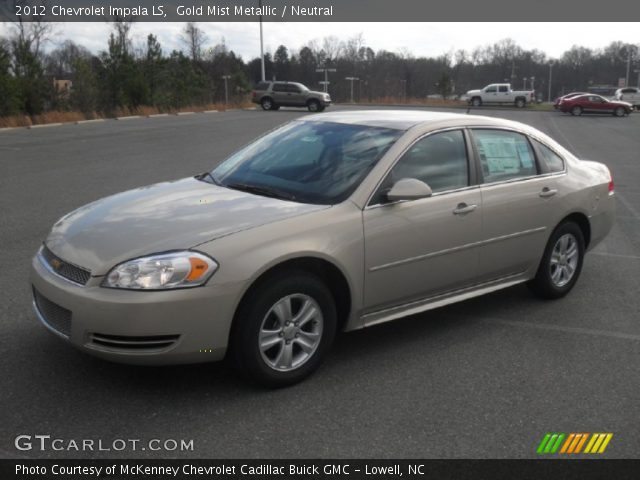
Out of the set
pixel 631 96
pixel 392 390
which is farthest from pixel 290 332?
pixel 631 96

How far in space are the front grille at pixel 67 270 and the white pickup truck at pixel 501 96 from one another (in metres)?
54.5

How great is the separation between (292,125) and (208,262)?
2.13 meters

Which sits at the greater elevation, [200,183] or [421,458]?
[200,183]

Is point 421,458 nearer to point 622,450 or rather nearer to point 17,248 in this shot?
point 622,450

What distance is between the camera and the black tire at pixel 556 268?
5594 millimetres

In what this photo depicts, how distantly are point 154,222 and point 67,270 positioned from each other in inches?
21.9

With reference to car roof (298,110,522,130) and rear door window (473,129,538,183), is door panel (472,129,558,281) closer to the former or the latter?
rear door window (473,129,538,183)

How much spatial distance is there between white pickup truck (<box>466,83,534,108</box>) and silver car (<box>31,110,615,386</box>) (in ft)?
171

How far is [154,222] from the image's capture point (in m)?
4.00

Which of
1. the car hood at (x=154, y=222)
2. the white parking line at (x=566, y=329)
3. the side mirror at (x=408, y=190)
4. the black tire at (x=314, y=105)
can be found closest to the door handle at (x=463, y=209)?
the side mirror at (x=408, y=190)

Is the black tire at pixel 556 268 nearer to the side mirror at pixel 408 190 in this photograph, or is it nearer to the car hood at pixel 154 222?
the side mirror at pixel 408 190

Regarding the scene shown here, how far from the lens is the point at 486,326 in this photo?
17.0 ft
